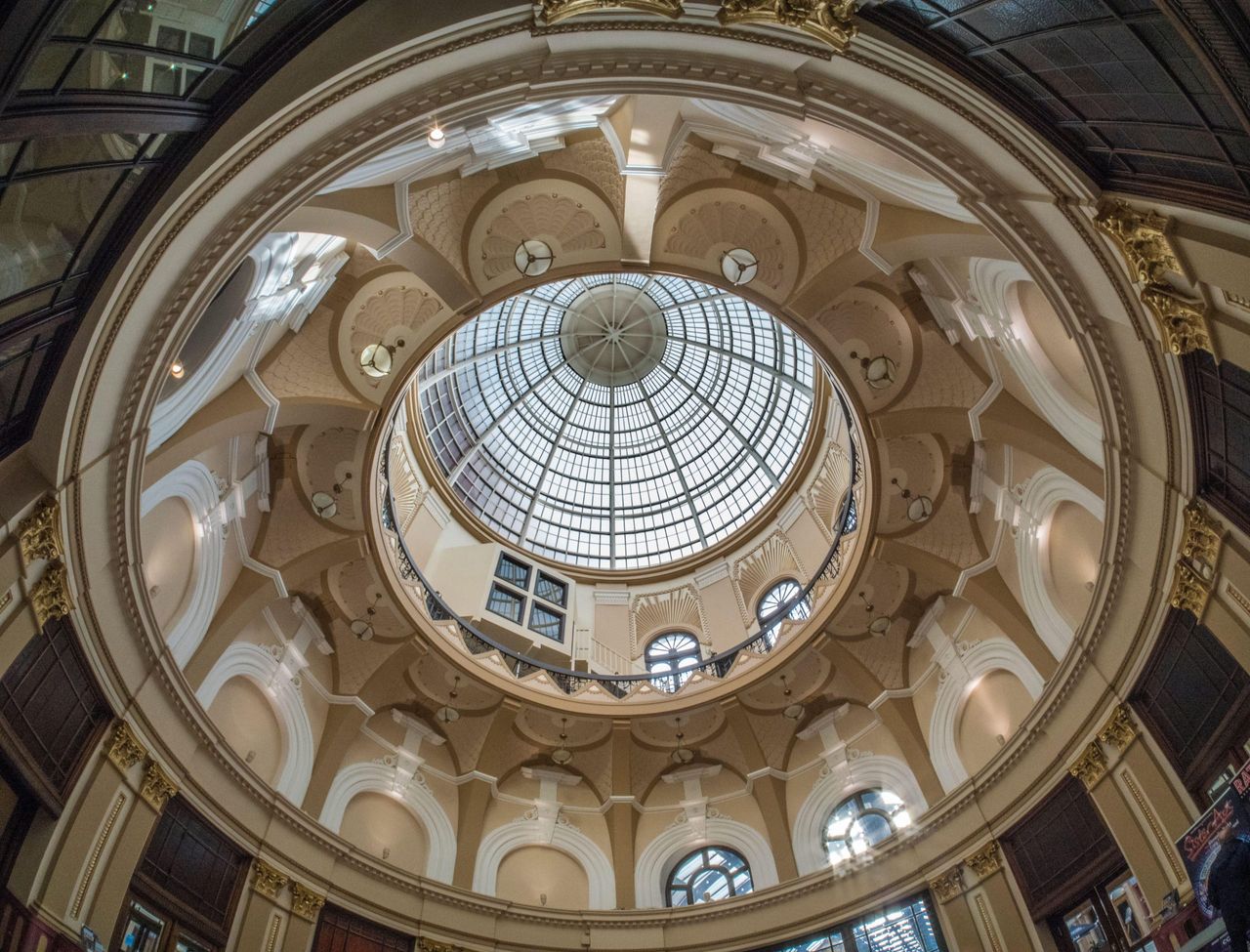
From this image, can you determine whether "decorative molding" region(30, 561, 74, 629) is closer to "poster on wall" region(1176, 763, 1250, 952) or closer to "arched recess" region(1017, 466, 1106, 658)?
"poster on wall" region(1176, 763, 1250, 952)

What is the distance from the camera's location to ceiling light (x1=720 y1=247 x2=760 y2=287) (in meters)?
16.6

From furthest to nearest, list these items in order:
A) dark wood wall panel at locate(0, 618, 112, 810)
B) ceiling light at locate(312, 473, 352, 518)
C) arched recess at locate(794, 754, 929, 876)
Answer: arched recess at locate(794, 754, 929, 876)
ceiling light at locate(312, 473, 352, 518)
dark wood wall panel at locate(0, 618, 112, 810)

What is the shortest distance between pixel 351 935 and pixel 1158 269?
56.3 feet

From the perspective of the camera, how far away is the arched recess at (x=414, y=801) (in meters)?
18.4

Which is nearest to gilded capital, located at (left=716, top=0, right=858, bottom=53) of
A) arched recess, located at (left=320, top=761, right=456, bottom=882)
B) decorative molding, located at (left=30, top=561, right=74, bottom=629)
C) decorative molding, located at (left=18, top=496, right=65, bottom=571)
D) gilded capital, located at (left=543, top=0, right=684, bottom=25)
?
gilded capital, located at (left=543, top=0, right=684, bottom=25)

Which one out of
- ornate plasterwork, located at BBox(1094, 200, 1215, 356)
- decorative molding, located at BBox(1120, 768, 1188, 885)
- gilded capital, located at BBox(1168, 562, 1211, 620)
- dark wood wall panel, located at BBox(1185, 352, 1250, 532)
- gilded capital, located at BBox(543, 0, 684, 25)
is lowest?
decorative molding, located at BBox(1120, 768, 1188, 885)

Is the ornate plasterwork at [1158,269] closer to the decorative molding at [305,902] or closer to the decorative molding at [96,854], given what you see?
the decorative molding at [96,854]

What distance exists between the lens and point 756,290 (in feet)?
56.3

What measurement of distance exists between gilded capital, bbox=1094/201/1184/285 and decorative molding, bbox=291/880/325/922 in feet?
54.0

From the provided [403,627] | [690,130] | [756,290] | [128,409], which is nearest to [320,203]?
[128,409]

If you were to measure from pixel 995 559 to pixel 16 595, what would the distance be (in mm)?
16950

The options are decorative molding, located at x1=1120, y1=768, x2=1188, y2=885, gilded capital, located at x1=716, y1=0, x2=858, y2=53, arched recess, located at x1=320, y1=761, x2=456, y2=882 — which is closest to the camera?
gilded capital, located at x1=716, y1=0, x2=858, y2=53

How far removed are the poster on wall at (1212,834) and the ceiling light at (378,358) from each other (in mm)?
14975

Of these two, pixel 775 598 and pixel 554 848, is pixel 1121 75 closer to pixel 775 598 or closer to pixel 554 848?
pixel 775 598
